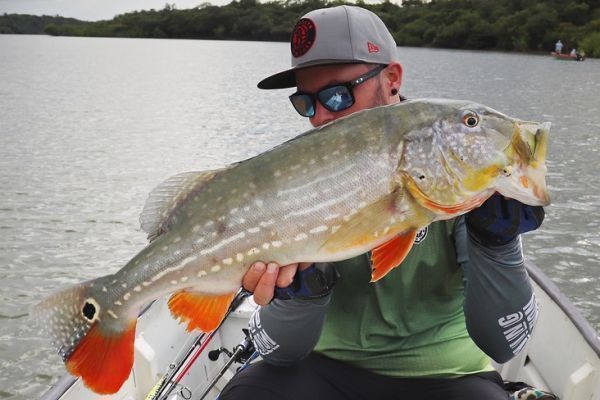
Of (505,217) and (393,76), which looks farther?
(393,76)

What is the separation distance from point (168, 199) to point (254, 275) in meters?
0.49

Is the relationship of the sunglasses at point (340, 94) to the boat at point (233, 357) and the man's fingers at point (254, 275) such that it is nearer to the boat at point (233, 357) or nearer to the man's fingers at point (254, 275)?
the man's fingers at point (254, 275)

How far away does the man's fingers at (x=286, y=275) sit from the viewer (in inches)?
91.3

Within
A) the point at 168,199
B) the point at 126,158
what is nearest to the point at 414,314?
the point at 168,199

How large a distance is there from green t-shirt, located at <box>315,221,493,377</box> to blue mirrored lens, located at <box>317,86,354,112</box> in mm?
677

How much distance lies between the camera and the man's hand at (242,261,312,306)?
2229 mm

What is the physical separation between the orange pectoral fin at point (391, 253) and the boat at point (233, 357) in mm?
1673

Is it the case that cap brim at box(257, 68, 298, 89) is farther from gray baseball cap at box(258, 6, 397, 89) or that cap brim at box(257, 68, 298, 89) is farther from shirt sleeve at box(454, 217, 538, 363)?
shirt sleeve at box(454, 217, 538, 363)

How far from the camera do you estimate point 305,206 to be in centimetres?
215

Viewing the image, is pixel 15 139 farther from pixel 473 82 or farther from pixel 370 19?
pixel 473 82

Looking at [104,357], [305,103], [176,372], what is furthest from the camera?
[176,372]

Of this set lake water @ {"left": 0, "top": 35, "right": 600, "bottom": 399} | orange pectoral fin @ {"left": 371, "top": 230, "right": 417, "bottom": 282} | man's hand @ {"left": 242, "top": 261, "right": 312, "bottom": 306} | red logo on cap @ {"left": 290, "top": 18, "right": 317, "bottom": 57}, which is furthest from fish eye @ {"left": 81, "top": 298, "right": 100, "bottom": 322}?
lake water @ {"left": 0, "top": 35, "right": 600, "bottom": 399}

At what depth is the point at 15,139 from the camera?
18.0 meters

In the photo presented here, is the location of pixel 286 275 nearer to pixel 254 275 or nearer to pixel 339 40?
pixel 254 275
